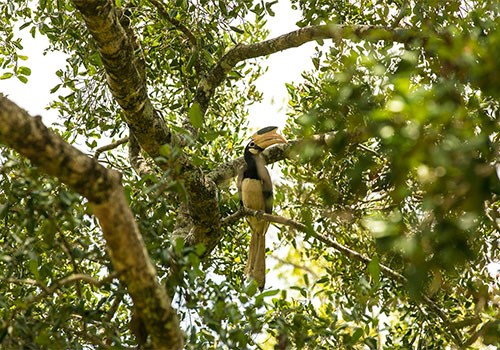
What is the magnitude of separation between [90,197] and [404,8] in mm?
2552

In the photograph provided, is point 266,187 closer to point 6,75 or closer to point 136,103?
point 136,103

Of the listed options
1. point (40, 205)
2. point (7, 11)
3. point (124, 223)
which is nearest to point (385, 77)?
point (124, 223)

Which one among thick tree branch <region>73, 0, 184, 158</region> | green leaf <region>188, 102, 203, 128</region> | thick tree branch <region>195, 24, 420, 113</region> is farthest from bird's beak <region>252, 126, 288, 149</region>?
green leaf <region>188, 102, 203, 128</region>

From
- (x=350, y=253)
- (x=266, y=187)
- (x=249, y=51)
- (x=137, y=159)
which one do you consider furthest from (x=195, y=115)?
(x=266, y=187)

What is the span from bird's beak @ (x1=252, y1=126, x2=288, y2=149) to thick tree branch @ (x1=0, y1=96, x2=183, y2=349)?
3.18 m

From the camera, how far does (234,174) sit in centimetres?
482

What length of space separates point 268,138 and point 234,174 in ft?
1.77

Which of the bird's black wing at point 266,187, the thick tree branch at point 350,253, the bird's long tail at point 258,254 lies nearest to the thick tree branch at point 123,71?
the thick tree branch at point 350,253

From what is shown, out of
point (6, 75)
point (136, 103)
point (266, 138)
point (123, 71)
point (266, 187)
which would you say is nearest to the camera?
point (123, 71)

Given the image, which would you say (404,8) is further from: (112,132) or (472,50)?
(112,132)

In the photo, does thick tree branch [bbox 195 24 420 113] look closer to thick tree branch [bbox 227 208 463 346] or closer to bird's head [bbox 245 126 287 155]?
bird's head [bbox 245 126 287 155]

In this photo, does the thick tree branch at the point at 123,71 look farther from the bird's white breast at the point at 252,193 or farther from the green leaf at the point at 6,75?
the bird's white breast at the point at 252,193

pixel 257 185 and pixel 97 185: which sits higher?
pixel 257 185

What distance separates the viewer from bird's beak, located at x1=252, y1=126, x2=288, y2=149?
16.7ft
